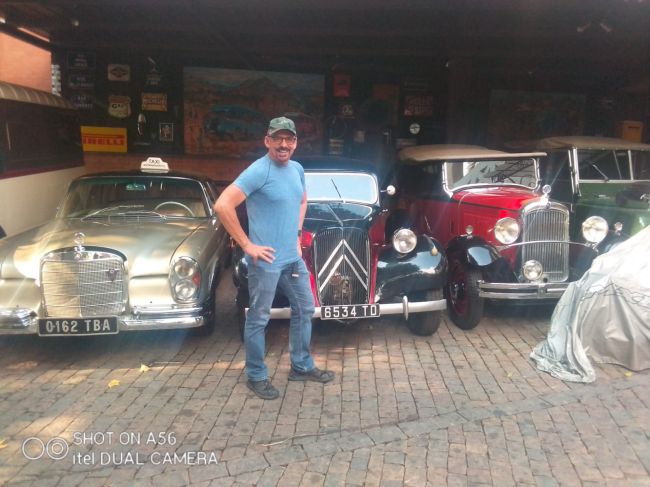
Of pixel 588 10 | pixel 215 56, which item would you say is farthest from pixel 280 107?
pixel 588 10

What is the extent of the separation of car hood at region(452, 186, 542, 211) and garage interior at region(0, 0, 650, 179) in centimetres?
406

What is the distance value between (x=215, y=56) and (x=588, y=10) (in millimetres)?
7473

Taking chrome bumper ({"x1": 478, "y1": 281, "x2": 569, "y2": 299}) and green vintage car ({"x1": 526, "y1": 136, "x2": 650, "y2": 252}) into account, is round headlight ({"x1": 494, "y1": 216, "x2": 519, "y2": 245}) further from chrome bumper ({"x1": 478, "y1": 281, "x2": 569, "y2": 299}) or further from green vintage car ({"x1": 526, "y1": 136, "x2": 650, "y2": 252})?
green vintage car ({"x1": 526, "y1": 136, "x2": 650, "y2": 252})

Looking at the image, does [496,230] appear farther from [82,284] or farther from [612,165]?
[82,284]

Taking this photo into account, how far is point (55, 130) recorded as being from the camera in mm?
8352

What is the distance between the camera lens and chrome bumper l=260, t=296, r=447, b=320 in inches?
169

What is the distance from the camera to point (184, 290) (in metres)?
4.35

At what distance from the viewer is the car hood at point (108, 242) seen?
431 cm

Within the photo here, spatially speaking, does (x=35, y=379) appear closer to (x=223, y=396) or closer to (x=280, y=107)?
(x=223, y=396)

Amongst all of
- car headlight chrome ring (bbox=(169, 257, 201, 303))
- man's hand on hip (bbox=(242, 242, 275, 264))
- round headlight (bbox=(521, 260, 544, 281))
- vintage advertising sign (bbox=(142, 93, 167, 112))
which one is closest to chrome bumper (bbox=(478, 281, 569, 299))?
round headlight (bbox=(521, 260, 544, 281))

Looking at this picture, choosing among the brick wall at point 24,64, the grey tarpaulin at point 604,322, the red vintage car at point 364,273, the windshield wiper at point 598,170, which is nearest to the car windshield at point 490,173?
the windshield wiper at point 598,170

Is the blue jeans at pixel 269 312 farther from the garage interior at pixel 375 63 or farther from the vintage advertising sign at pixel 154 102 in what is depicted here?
the vintage advertising sign at pixel 154 102

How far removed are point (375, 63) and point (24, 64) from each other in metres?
10.7

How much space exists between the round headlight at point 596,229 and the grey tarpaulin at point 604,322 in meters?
0.95
